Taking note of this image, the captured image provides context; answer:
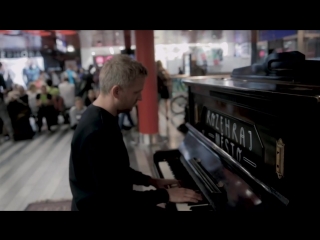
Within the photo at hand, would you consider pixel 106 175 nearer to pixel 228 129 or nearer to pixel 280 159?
pixel 280 159

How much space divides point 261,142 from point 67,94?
828 centimetres

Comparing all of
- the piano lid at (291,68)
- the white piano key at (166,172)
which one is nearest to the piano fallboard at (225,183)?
the piano lid at (291,68)

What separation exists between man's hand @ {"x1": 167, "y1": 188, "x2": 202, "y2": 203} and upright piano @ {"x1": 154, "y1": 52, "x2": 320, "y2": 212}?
4 centimetres

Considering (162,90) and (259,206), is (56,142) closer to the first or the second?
(162,90)

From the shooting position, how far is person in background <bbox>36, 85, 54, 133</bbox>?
8.30m

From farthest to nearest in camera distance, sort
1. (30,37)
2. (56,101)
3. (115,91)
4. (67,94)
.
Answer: (30,37) → (67,94) → (56,101) → (115,91)

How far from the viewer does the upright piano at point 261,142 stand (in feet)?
3.82

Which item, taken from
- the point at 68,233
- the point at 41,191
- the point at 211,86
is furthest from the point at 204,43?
the point at 68,233

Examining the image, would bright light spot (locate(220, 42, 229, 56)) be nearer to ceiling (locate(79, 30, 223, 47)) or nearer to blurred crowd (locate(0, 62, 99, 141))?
ceiling (locate(79, 30, 223, 47))

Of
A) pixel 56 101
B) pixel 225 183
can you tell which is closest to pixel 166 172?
pixel 225 183

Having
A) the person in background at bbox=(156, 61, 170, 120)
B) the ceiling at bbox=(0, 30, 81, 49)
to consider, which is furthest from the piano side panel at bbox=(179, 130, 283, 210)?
the ceiling at bbox=(0, 30, 81, 49)

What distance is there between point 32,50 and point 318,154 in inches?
852

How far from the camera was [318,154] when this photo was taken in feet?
3.65

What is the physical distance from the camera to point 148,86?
251 inches
